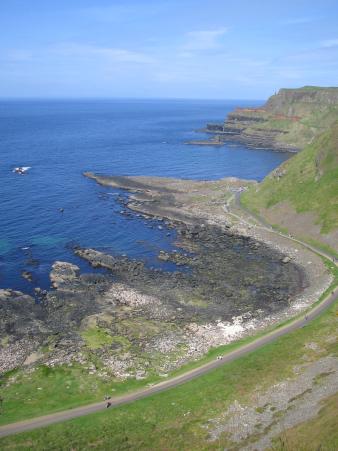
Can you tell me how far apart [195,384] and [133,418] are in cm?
942

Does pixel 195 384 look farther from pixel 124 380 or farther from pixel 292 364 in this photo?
pixel 292 364

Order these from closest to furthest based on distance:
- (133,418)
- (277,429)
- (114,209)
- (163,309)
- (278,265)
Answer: (277,429)
(133,418)
(163,309)
(278,265)
(114,209)

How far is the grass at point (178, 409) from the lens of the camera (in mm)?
43594

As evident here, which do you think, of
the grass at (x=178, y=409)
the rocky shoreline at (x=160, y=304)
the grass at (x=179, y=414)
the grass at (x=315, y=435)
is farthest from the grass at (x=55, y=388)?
the grass at (x=315, y=435)

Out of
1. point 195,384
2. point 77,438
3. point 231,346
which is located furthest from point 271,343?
point 77,438

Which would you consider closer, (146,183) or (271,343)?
(271,343)

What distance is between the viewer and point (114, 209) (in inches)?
5103

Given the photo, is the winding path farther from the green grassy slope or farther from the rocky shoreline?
the green grassy slope

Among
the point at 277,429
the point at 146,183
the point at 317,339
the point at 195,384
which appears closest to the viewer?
the point at 277,429

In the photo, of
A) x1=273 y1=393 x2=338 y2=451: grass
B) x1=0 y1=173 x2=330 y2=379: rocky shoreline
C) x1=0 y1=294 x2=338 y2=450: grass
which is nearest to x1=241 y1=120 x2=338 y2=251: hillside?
x1=0 y1=173 x2=330 y2=379: rocky shoreline

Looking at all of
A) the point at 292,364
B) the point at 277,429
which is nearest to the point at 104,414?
the point at 277,429

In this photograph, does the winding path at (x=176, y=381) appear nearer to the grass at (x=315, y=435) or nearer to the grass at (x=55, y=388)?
the grass at (x=55, y=388)

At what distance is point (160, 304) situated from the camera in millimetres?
74188

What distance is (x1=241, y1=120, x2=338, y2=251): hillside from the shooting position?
105938mm
